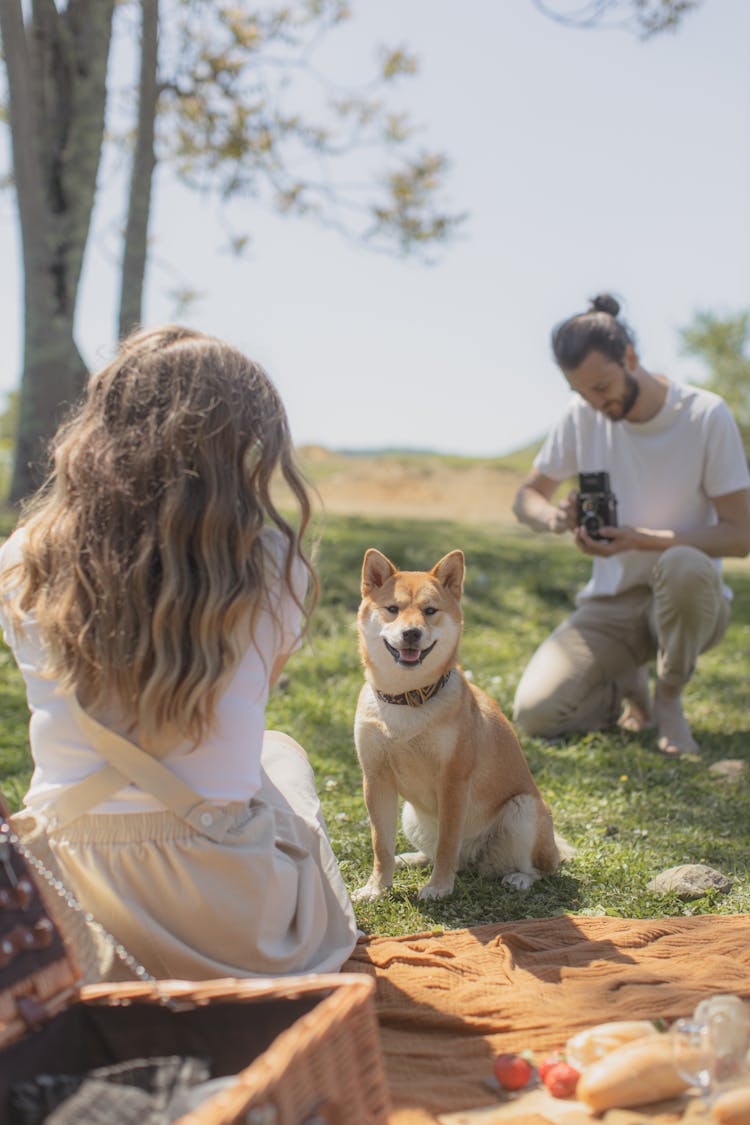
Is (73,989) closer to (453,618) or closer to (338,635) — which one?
(453,618)

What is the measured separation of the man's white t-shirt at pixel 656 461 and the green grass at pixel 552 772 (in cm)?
103

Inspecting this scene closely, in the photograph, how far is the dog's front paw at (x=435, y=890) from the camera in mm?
3766

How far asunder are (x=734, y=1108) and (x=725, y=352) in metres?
44.5

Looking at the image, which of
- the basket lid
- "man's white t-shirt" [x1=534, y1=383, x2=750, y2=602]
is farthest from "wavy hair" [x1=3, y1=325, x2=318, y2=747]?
"man's white t-shirt" [x1=534, y1=383, x2=750, y2=602]

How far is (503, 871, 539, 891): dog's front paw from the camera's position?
12.6 feet

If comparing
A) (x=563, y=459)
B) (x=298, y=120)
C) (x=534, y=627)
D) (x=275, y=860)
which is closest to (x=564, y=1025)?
(x=275, y=860)

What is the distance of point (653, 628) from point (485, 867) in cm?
229

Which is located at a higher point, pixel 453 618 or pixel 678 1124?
pixel 453 618

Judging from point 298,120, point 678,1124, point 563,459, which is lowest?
point 678,1124

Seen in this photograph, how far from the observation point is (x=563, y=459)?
237 inches

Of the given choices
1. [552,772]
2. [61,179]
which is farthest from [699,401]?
[61,179]

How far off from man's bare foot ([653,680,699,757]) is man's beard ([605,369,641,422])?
1.49 meters

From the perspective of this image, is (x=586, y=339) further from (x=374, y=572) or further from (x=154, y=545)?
(x=154, y=545)

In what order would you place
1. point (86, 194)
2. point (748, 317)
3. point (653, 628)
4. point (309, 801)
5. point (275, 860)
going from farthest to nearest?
1. point (748, 317)
2. point (86, 194)
3. point (653, 628)
4. point (309, 801)
5. point (275, 860)
